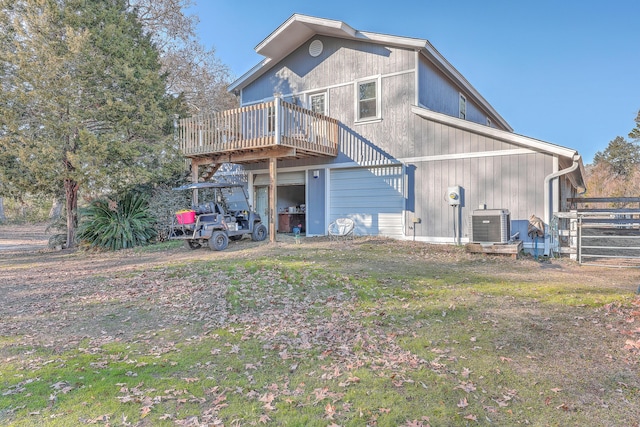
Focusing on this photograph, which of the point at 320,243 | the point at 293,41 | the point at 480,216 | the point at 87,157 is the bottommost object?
the point at 320,243

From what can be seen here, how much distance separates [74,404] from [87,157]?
10.1m

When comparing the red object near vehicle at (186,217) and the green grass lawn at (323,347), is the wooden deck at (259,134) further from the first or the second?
the green grass lawn at (323,347)

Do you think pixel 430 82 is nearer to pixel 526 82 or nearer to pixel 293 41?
pixel 293 41

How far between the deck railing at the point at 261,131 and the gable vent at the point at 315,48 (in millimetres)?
2769

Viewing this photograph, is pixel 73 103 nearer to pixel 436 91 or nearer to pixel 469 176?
pixel 436 91

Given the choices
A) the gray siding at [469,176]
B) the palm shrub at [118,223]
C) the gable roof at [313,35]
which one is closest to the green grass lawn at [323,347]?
the gray siding at [469,176]

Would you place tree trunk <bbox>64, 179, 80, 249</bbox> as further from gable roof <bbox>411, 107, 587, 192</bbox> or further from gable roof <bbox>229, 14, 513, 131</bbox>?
gable roof <bbox>411, 107, 587, 192</bbox>

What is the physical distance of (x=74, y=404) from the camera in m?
3.20

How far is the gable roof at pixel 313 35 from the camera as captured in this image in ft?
38.2

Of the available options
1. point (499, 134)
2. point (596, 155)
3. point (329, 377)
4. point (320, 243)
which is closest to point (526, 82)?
point (596, 155)

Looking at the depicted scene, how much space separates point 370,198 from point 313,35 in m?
6.22

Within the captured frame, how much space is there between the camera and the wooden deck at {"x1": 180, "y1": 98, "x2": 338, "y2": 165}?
1112 centimetres

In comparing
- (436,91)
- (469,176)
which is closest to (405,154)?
(469,176)

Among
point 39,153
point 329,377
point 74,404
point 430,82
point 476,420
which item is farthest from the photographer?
point 430,82
